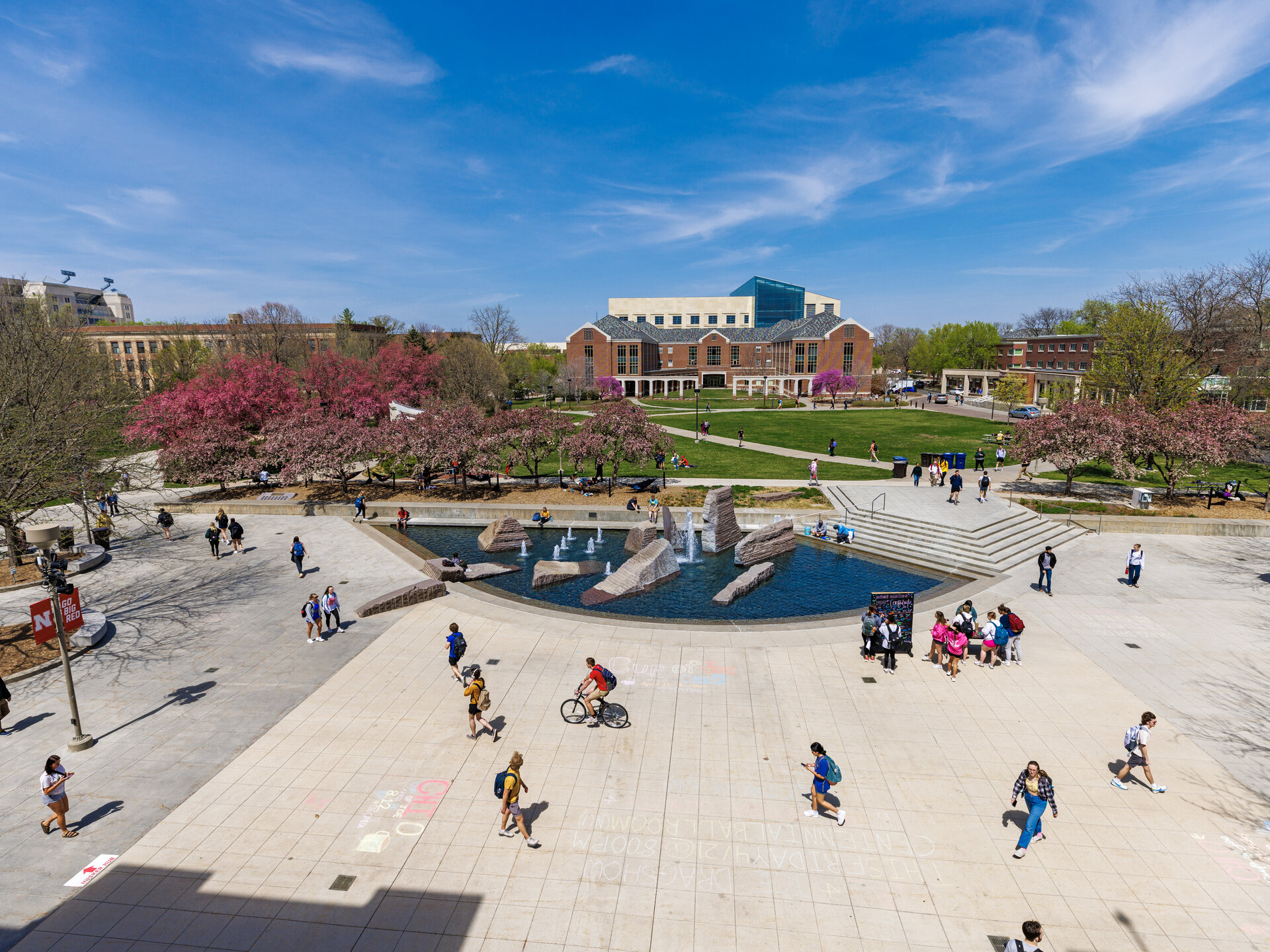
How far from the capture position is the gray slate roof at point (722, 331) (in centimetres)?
10481

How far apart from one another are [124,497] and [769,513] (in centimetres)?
3947

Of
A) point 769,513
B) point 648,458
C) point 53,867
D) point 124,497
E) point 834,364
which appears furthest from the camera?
point 834,364

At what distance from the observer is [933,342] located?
12300 centimetres

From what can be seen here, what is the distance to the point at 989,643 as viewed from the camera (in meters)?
14.3

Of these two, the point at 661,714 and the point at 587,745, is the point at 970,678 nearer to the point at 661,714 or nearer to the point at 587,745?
the point at 661,714

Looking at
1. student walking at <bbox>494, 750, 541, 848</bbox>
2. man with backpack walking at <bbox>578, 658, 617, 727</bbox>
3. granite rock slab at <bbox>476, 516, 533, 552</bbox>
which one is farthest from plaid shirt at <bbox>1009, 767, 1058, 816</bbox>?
granite rock slab at <bbox>476, 516, 533, 552</bbox>

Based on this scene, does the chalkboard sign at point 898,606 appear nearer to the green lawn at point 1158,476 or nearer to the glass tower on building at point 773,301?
the green lawn at point 1158,476

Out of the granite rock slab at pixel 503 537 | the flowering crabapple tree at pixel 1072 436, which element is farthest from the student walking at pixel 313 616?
the flowering crabapple tree at pixel 1072 436

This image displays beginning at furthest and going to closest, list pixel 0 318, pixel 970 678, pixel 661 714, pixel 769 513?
pixel 769 513 → pixel 0 318 → pixel 970 678 → pixel 661 714

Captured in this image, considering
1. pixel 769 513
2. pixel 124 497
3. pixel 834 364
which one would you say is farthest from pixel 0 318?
pixel 834 364

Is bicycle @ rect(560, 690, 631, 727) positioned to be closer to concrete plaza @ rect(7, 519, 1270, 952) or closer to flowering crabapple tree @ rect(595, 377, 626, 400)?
concrete plaza @ rect(7, 519, 1270, 952)

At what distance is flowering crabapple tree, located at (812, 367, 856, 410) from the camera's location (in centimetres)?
9438

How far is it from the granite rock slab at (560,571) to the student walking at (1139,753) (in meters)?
15.5

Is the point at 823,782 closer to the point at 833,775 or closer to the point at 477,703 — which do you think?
the point at 833,775
